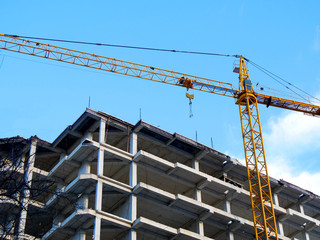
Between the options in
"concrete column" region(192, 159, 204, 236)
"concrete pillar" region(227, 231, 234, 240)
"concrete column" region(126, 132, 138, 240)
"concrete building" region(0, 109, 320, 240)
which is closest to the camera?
"concrete column" region(126, 132, 138, 240)

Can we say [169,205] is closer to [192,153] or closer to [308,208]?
[192,153]

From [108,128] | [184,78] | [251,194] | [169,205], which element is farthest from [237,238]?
[184,78]

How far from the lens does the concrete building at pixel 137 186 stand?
5800 centimetres

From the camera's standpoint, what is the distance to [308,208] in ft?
252

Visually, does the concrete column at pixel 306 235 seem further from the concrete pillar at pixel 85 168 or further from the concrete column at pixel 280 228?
the concrete pillar at pixel 85 168

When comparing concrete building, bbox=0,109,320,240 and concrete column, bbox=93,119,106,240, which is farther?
concrete building, bbox=0,109,320,240

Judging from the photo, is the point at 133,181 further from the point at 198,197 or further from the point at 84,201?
the point at 198,197

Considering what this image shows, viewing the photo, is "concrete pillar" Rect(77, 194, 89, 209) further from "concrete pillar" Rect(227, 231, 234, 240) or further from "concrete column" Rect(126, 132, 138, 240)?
"concrete pillar" Rect(227, 231, 234, 240)

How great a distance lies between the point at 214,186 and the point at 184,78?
20.5 meters

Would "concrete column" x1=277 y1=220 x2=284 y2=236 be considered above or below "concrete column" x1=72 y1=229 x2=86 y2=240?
above

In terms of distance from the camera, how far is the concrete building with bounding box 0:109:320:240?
58.0 meters

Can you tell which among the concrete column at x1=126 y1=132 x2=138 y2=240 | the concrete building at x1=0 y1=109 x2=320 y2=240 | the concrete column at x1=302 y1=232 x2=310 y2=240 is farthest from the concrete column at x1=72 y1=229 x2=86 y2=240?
the concrete column at x1=302 y1=232 x2=310 y2=240

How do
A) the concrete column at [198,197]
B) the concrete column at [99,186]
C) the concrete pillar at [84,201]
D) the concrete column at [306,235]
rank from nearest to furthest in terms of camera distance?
the concrete column at [99,186], the concrete pillar at [84,201], the concrete column at [198,197], the concrete column at [306,235]

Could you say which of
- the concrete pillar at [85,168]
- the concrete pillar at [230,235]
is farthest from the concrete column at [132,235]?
the concrete pillar at [230,235]
